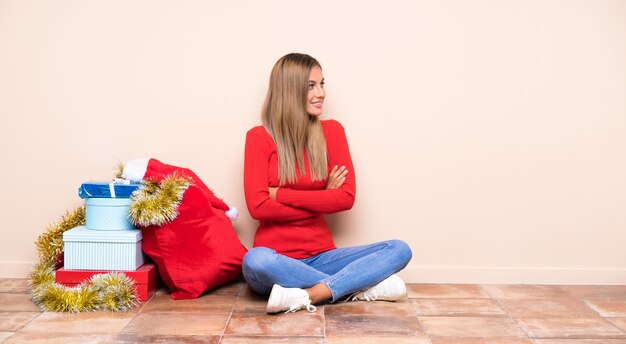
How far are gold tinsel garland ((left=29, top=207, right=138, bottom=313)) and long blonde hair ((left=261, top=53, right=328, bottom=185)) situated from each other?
796 millimetres

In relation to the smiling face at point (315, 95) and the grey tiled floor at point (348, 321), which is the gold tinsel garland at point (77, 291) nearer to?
the grey tiled floor at point (348, 321)

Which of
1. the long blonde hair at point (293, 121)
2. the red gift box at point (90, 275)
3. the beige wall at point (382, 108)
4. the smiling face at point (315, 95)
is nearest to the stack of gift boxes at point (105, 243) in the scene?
the red gift box at point (90, 275)

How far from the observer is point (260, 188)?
2.86 meters

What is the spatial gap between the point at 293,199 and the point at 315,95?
47 cm

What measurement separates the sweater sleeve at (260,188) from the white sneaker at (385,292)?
0.41m

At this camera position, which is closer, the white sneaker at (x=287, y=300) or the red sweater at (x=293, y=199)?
the white sneaker at (x=287, y=300)

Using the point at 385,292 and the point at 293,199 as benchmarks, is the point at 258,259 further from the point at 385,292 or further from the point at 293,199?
the point at 385,292

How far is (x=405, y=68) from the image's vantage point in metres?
3.21

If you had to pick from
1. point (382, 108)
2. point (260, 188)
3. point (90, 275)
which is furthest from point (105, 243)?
point (382, 108)

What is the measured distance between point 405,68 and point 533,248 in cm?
108

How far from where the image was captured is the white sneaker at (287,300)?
8.45 feet

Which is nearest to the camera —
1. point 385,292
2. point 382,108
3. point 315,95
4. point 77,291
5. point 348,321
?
point 348,321

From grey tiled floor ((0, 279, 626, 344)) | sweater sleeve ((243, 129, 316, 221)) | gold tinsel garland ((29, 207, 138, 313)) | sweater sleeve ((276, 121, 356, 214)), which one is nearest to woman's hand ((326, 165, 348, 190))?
sweater sleeve ((276, 121, 356, 214))

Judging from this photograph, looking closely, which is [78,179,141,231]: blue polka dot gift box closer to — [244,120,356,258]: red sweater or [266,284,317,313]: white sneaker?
[244,120,356,258]: red sweater
